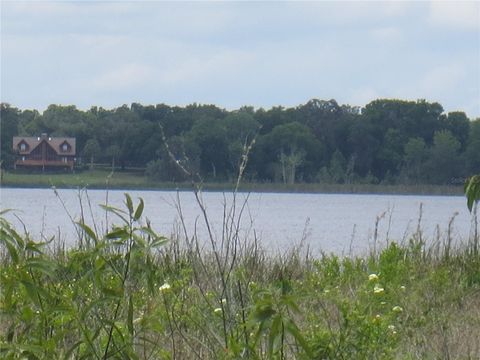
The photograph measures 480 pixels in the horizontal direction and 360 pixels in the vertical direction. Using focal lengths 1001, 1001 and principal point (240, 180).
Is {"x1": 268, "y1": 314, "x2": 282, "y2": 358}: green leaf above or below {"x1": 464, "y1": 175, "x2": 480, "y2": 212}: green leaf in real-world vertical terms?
below

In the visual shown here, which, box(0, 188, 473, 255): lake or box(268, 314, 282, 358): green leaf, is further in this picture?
box(0, 188, 473, 255): lake

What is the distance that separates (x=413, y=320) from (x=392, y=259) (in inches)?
85.7

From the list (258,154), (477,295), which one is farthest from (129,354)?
(258,154)

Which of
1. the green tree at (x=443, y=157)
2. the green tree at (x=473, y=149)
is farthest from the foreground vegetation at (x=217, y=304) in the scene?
the green tree at (x=443, y=157)

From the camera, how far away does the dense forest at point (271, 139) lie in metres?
12.0

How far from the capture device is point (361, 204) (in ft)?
157

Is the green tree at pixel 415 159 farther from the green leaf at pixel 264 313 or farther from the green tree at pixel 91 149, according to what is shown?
the green leaf at pixel 264 313

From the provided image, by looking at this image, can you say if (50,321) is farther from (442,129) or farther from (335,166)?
(335,166)

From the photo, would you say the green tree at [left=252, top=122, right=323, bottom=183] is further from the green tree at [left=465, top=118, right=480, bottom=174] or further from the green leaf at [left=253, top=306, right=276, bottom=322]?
the green leaf at [left=253, top=306, right=276, bottom=322]

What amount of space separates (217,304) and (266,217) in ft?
81.8

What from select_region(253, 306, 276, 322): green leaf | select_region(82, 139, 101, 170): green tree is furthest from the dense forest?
select_region(253, 306, 276, 322): green leaf

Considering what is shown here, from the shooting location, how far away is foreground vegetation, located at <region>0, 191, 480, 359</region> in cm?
290

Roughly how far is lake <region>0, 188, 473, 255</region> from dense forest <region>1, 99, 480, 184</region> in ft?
2.33

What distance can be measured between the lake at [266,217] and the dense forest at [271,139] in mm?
710
